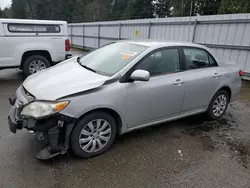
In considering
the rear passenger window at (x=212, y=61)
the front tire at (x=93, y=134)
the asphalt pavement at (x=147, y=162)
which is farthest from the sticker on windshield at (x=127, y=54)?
the rear passenger window at (x=212, y=61)

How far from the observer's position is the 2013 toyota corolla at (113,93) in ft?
8.40

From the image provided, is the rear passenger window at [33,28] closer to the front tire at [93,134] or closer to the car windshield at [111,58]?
the car windshield at [111,58]

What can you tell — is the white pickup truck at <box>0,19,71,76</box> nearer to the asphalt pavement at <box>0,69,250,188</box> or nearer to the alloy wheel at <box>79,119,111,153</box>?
the asphalt pavement at <box>0,69,250,188</box>

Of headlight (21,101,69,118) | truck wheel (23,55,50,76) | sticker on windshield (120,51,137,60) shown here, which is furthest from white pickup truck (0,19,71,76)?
headlight (21,101,69,118)

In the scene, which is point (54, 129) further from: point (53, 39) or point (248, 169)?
point (53, 39)

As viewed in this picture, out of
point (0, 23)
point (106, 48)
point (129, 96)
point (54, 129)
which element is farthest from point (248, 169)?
point (0, 23)

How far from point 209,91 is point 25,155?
3249mm

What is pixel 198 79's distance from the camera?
3.70 meters

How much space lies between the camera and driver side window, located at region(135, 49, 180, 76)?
3201 millimetres

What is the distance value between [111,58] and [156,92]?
0.91 meters

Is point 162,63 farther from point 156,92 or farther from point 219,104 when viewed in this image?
point 219,104

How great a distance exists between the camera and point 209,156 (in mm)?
3096

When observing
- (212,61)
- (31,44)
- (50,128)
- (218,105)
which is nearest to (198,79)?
→ (212,61)

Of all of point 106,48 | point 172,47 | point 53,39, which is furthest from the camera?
point 53,39
